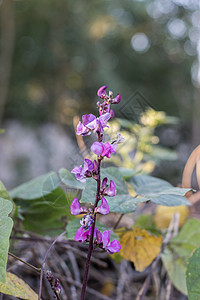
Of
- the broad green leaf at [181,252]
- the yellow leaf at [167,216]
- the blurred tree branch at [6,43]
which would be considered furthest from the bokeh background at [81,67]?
the broad green leaf at [181,252]

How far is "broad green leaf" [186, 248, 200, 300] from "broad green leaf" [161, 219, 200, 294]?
0.14 m

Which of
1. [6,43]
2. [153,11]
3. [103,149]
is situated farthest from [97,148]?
[153,11]

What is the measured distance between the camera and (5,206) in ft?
0.80

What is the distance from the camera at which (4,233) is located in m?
0.22

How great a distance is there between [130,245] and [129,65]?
4.34 metres

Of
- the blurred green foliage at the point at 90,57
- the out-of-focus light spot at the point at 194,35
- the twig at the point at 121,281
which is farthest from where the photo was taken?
the out-of-focus light spot at the point at 194,35

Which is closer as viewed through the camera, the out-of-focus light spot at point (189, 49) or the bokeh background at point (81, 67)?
the bokeh background at point (81, 67)

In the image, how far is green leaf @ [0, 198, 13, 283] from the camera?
0.21 meters

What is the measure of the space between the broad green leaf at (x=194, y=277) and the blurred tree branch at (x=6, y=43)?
10.1 feet

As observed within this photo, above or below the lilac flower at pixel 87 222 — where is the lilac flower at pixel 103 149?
above

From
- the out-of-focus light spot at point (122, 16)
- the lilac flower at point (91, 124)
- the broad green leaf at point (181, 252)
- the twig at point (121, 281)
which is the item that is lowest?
the twig at point (121, 281)

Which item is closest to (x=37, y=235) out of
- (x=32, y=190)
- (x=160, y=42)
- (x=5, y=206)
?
(x=32, y=190)

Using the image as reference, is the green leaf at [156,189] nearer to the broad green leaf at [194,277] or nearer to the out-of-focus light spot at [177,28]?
the broad green leaf at [194,277]

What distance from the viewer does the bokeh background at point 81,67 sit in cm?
342
